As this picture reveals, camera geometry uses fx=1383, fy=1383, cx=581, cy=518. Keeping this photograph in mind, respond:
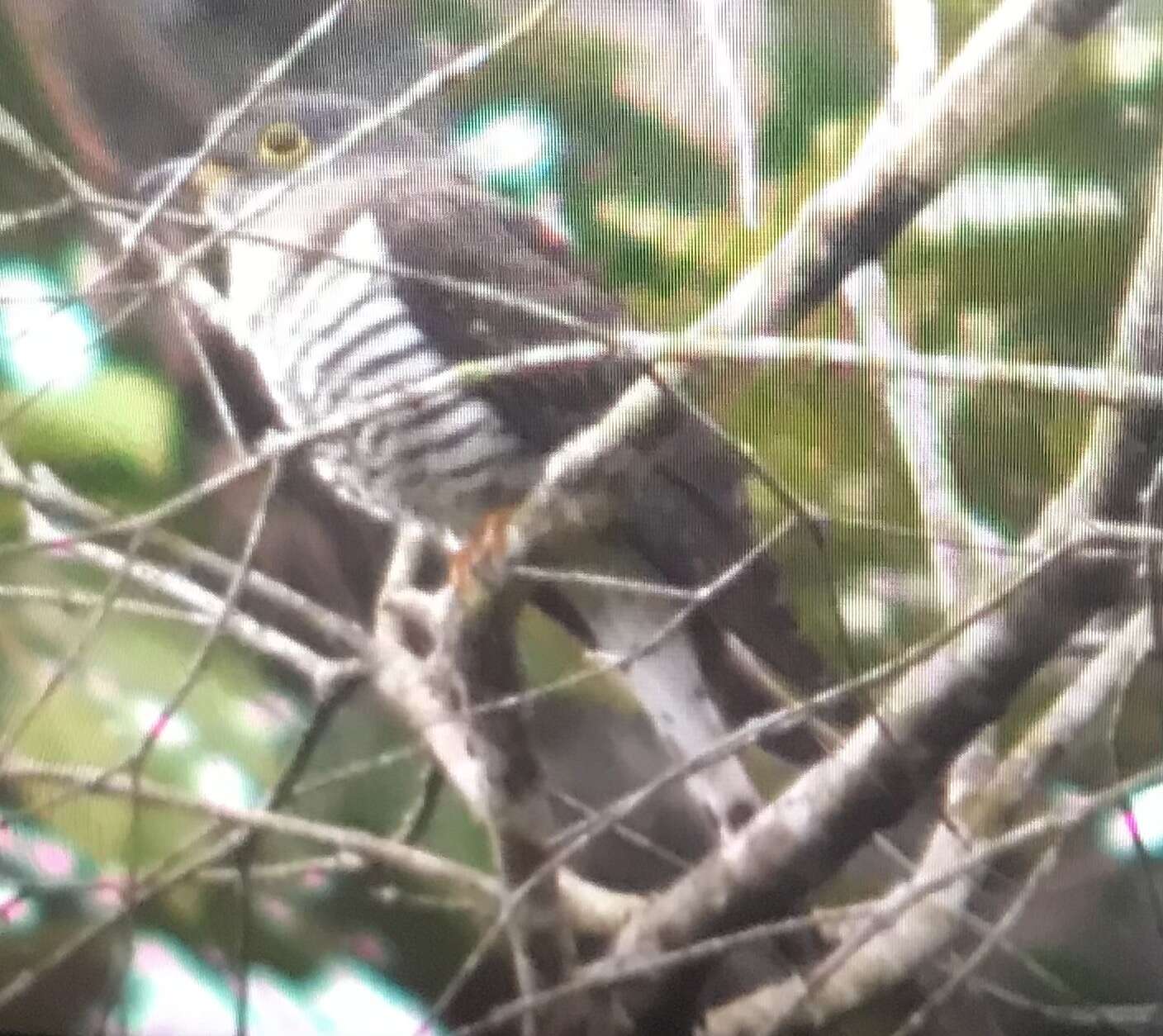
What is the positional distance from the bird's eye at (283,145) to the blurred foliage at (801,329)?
0.05m

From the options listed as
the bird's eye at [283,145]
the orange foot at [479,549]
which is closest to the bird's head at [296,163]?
the bird's eye at [283,145]

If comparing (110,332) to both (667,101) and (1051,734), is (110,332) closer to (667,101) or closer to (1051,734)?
(667,101)

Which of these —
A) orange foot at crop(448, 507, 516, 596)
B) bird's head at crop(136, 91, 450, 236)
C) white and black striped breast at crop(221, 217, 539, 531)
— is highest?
bird's head at crop(136, 91, 450, 236)

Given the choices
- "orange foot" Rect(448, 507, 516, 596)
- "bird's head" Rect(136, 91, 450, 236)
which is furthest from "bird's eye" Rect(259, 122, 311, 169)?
"orange foot" Rect(448, 507, 516, 596)

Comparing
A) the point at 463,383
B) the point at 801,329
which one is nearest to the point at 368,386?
the point at 463,383

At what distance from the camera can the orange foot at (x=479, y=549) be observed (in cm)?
71

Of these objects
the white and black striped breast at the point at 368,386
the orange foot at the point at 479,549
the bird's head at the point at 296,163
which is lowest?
the orange foot at the point at 479,549

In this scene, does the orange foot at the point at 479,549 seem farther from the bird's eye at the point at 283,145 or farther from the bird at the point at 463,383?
the bird's eye at the point at 283,145

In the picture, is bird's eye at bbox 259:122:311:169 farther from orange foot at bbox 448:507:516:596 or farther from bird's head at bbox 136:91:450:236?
orange foot at bbox 448:507:516:596

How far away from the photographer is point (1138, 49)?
59 cm

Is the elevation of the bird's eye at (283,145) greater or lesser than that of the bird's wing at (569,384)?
greater

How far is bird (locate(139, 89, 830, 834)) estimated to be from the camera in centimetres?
67

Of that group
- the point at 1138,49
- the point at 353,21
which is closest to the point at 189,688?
the point at 353,21

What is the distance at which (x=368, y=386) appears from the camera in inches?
27.9
